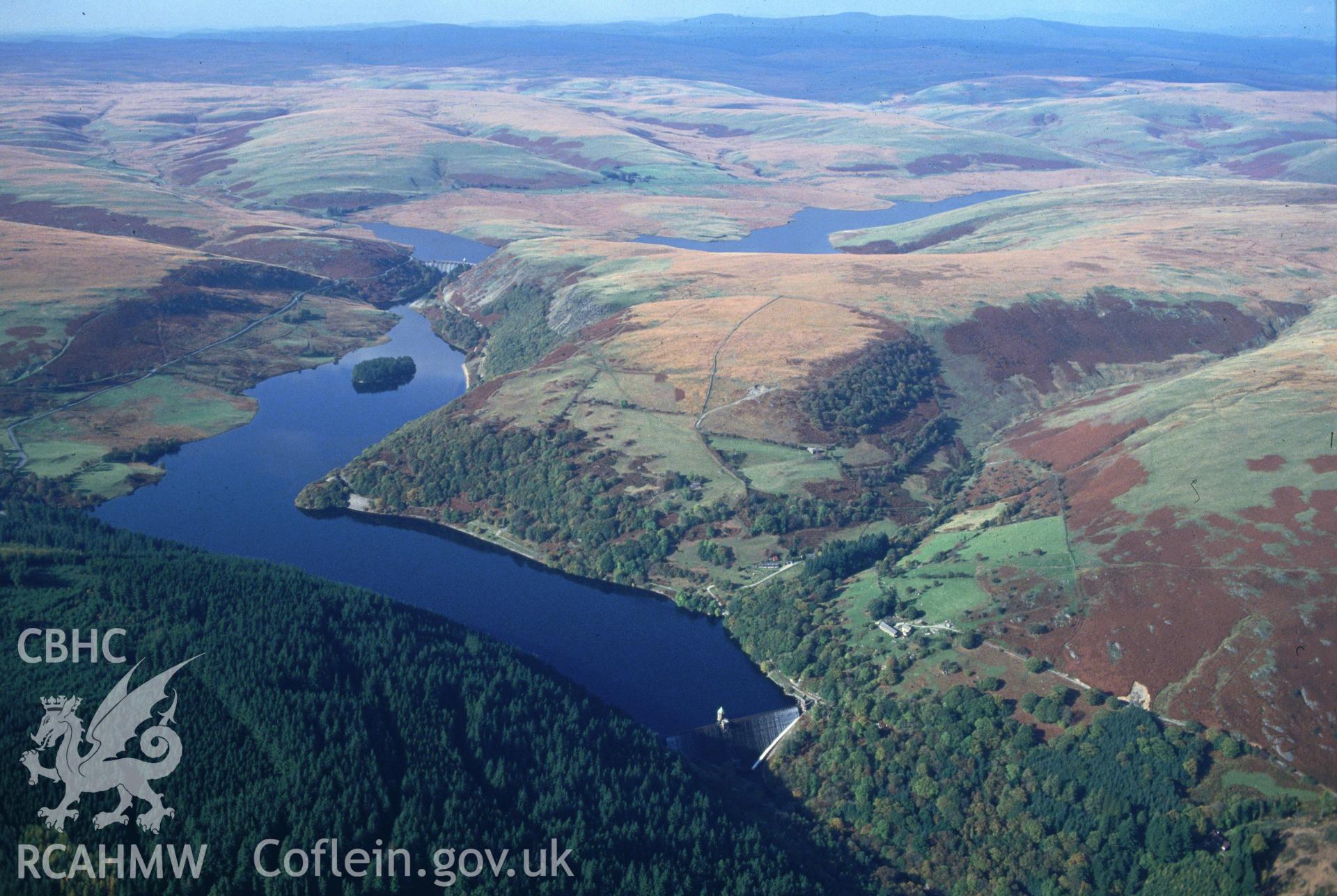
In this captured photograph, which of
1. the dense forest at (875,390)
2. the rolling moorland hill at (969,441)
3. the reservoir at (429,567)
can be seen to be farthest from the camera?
the dense forest at (875,390)

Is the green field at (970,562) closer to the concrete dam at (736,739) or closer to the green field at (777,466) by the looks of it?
the green field at (777,466)

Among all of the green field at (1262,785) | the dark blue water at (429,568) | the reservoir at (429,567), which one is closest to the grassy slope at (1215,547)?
the green field at (1262,785)

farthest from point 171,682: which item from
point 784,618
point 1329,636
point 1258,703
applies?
point 1329,636

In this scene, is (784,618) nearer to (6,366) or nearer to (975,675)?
(975,675)

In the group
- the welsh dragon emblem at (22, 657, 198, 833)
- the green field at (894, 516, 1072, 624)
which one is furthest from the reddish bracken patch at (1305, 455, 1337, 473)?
the welsh dragon emblem at (22, 657, 198, 833)

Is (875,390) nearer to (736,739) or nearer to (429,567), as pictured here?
(429,567)

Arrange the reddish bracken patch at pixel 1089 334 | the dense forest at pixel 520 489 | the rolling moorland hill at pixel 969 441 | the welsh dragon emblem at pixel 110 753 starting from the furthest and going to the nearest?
the reddish bracken patch at pixel 1089 334 < the dense forest at pixel 520 489 < the rolling moorland hill at pixel 969 441 < the welsh dragon emblem at pixel 110 753

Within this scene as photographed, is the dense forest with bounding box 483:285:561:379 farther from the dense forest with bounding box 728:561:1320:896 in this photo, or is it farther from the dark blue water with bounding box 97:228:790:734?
the dense forest with bounding box 728:561:1320:896
